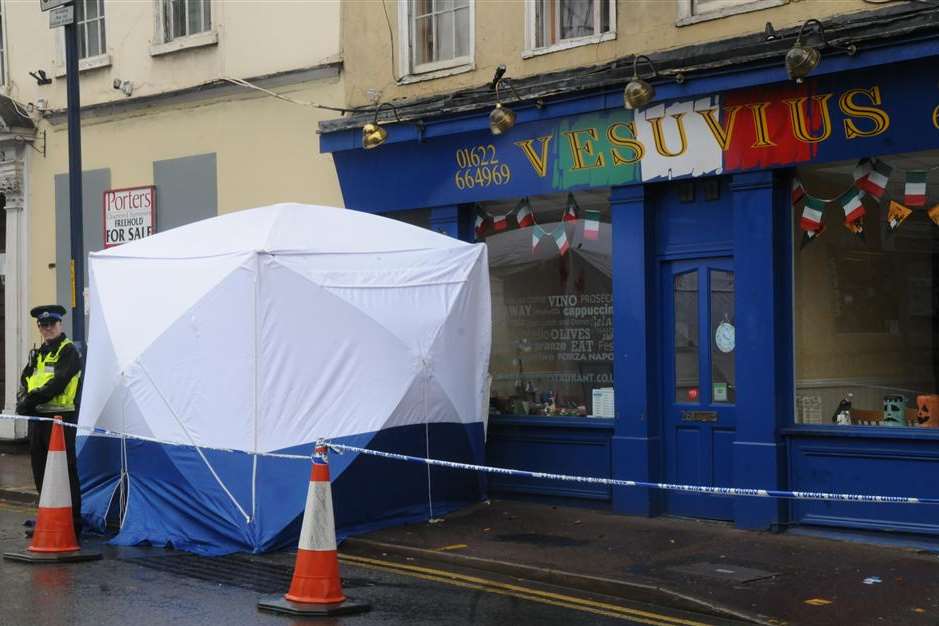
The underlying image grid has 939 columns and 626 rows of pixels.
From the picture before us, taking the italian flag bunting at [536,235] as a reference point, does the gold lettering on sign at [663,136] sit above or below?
above

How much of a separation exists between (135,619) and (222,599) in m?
0.79

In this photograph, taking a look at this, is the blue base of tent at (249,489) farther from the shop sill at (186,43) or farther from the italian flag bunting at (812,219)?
the shop sill at (186,43)

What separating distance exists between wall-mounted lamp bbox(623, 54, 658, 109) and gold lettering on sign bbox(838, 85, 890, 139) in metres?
1.67

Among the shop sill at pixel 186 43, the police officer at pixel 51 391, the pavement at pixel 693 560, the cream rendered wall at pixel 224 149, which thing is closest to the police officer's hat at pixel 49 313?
the police officer at pixel 51 391

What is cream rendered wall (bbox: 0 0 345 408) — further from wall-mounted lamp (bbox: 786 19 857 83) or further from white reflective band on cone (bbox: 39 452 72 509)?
wall-mounted lamp (bbox: 786 19 857 83)

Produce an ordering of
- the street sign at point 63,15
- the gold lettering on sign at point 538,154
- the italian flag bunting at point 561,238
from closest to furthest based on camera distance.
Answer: the gold lettering on sign at point 538,154 → the italian flag bunting at point 561,238 → the street sign at point 63,15

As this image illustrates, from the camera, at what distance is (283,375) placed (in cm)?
1088

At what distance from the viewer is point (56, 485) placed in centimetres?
1056

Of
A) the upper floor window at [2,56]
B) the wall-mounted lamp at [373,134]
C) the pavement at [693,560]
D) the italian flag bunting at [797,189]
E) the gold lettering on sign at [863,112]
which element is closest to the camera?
the pavement at [693,560]

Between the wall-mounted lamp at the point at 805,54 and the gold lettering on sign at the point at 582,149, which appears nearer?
the wall-mounted lamp at the point at 805,54

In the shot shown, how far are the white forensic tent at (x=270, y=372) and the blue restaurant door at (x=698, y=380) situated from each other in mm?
1816

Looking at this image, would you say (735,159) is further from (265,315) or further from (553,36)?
(265,315)

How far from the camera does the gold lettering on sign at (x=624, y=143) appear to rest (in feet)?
39.8

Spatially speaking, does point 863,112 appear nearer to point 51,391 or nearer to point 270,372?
point 270,372
